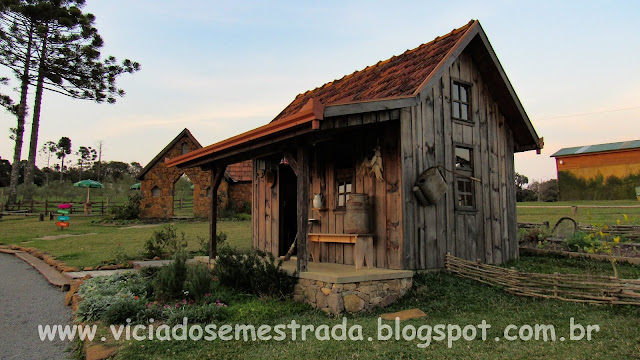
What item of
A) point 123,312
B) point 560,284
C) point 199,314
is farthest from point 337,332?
point 560,284

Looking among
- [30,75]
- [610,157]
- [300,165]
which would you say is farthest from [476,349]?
[30,75]

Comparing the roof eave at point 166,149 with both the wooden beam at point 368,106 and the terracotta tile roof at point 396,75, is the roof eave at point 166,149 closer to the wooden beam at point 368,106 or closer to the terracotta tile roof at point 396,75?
the terracotta tile roof at point 396,75

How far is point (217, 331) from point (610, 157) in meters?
30.3

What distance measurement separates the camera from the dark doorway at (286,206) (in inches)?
375

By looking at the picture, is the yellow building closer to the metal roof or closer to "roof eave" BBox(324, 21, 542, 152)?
the metal roof

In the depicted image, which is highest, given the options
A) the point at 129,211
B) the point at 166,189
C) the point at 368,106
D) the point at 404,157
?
the point at 368,106

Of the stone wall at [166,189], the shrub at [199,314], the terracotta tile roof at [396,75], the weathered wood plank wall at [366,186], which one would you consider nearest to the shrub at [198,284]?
the shrub at [199,314]

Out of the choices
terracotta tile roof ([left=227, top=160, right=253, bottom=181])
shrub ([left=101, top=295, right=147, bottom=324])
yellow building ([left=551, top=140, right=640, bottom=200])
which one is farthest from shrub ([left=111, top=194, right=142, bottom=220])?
yellow building ([left=551, top=140, right=640, bottom=200])

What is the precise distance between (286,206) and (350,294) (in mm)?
4029

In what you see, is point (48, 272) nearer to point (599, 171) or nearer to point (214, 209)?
point (214, 209)

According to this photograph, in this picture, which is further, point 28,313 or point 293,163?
point 293,163

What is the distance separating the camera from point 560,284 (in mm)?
5941

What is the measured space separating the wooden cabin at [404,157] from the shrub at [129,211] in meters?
15.4

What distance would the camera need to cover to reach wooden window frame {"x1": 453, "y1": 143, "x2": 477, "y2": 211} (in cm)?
788
